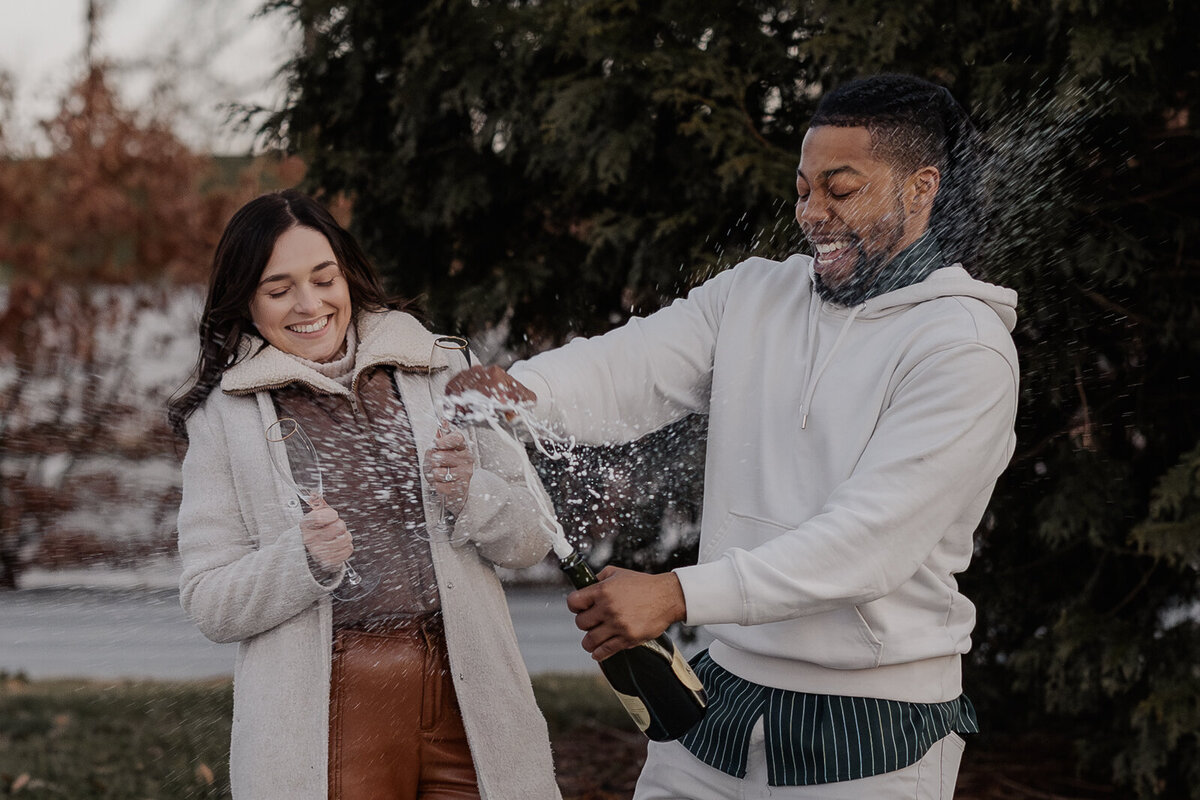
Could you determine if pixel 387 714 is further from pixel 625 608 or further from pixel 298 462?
pixel 625 608

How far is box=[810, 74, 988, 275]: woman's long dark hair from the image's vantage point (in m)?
2.17

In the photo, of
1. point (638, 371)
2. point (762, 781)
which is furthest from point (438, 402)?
point (762, 781)

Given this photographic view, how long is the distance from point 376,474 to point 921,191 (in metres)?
1.18

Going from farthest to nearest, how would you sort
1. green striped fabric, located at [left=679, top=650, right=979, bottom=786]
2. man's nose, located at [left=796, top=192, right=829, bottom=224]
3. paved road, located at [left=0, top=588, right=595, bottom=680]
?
paved road, located at [left=0, top=588, right=595, bottom=680] → man's nose, located at [left=796, top=192, right=829, bottom=224] → green striped fabric, located at [left=679, top=650, right=979, bottom=786]

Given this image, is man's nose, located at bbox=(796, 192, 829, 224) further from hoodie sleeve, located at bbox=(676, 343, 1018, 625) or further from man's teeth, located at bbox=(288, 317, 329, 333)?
man's teeth, located at bbox=(288, 317, 329, 333)

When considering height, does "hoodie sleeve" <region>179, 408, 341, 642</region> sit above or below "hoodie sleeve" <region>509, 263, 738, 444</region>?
below

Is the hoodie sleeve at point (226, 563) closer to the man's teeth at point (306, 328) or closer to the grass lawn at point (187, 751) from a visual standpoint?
the man's teeth at point (306, 328)

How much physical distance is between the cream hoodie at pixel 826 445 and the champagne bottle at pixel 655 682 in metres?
0.15

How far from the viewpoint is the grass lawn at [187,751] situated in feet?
16.3

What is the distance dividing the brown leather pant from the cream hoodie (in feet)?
1.74

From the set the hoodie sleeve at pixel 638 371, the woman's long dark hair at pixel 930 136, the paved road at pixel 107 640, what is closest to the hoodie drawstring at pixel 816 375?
the woman's long dark hair at pixel 930 136

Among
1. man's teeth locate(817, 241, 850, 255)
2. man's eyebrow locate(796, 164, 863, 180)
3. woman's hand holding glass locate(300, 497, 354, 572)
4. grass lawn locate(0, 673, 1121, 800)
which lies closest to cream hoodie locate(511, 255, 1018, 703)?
man's teeth locate(817, 241, 850, 255)

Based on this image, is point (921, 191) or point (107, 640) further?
point (107, 640)

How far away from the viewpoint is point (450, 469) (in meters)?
2.33
